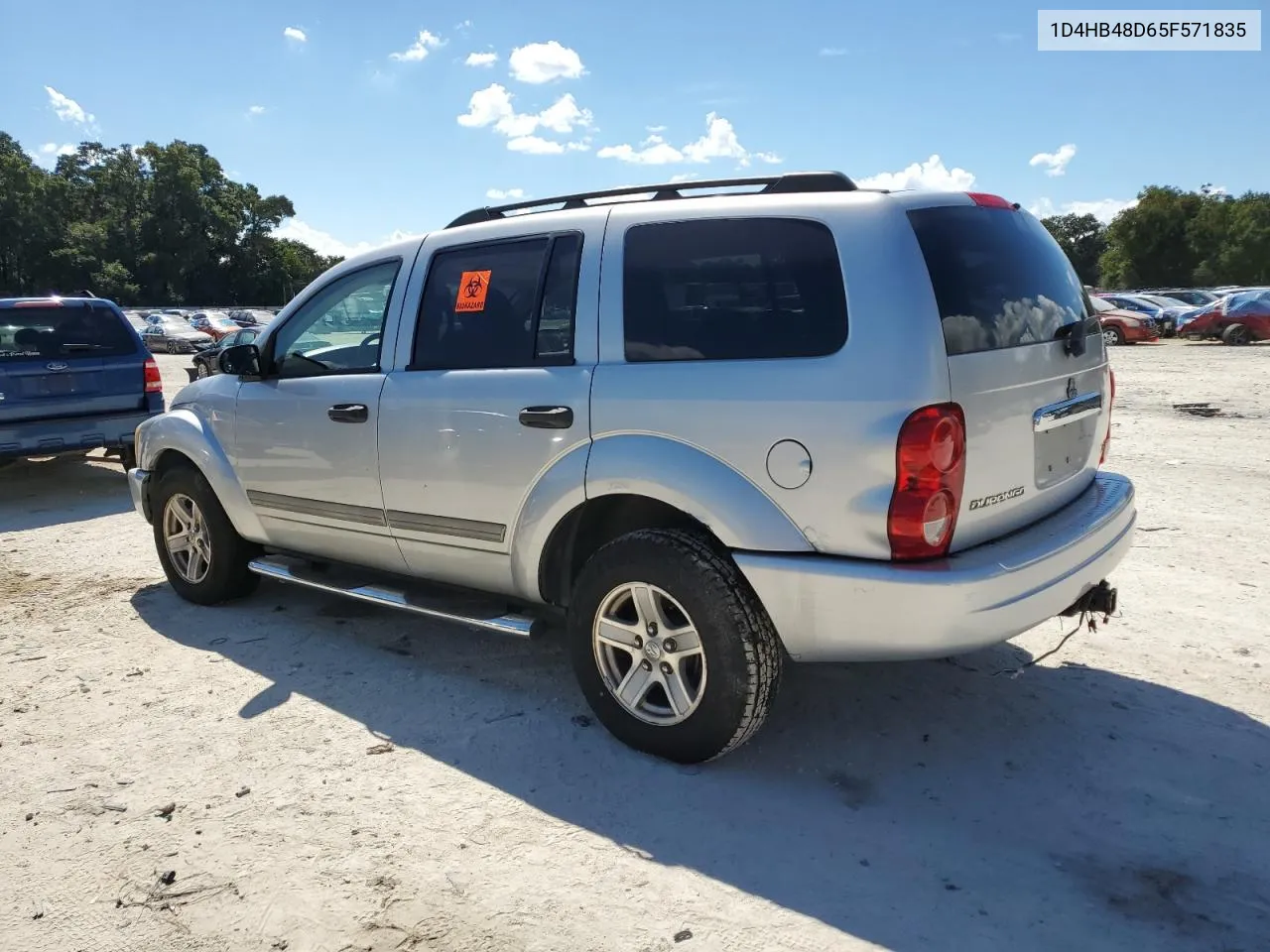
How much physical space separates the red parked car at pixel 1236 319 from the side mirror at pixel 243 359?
1095 inches

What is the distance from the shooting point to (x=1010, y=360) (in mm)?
3008

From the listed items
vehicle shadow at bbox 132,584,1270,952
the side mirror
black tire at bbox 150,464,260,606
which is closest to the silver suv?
vehicle shadow at bbox 132,584,1270,952

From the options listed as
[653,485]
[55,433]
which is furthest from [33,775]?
[55,433]

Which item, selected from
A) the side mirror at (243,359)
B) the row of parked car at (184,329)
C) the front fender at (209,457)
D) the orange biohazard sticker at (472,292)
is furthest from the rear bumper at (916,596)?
the row of parked car at (184,329)

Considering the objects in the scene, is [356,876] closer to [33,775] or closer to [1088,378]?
[33,775]

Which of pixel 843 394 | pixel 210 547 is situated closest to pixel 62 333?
pixel 210 547

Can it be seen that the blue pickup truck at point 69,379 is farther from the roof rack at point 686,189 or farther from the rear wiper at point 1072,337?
the rear wiper at point 1072,337

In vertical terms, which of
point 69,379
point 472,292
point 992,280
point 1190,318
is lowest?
point 1190,318

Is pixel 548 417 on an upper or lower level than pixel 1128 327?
upper

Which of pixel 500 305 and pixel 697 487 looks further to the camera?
pixel 500 305

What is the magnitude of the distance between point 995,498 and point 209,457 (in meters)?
3.91

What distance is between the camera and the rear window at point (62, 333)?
26.6 feet

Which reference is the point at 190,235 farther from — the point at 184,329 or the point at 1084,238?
the point at 1084,238

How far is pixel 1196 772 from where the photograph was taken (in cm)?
315
